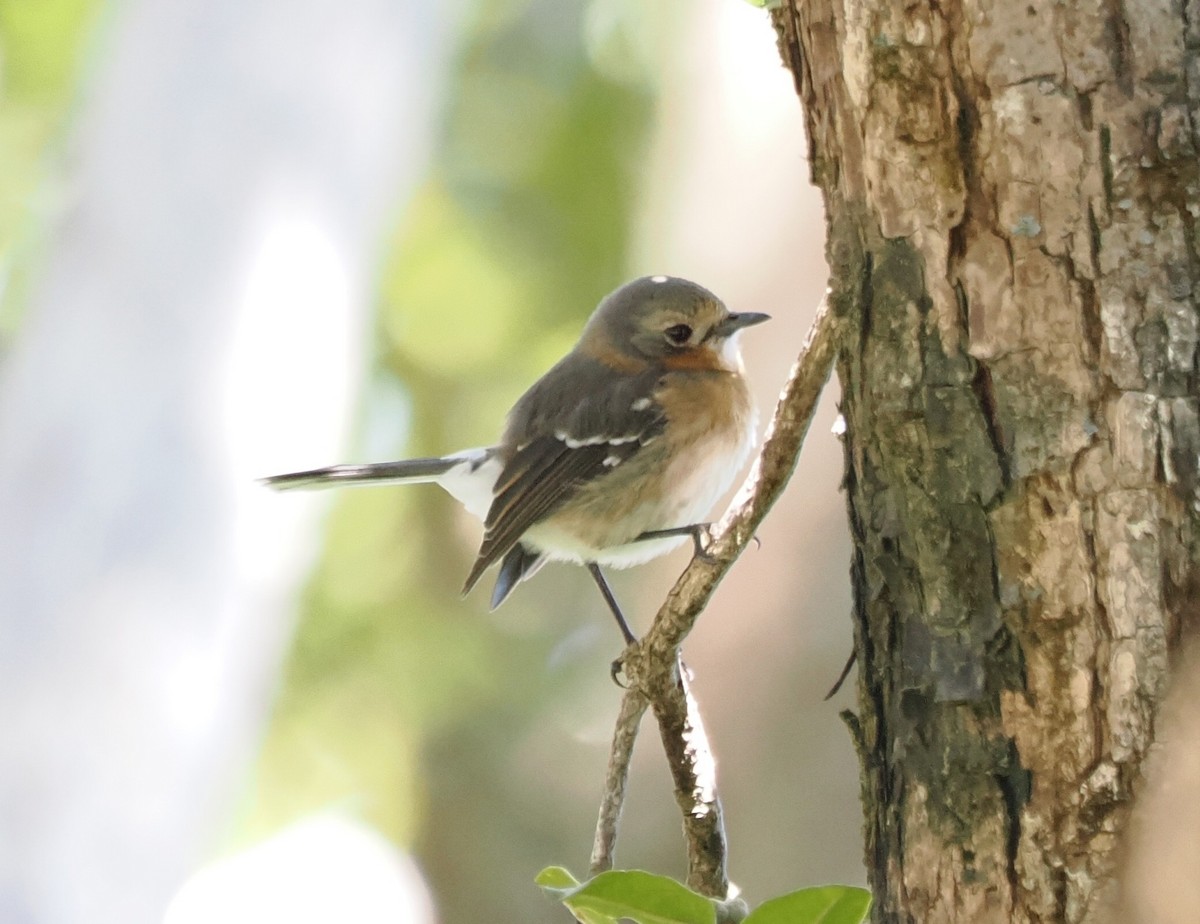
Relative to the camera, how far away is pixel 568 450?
156 inches

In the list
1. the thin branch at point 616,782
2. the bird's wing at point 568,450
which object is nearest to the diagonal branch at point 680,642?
the thin branch at point 616,782

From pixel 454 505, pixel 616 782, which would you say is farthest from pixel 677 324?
pixel 454 505

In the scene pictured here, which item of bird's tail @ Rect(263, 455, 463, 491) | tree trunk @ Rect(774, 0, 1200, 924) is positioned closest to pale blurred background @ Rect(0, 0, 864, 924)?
bird's tail @ Rect(263, 455, 463, 491)

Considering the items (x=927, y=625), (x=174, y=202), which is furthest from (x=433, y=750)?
(x=927, y=625)

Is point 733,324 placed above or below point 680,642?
above

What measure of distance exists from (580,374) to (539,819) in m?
2.72

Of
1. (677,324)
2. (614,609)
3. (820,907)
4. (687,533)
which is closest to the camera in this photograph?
(820,907)

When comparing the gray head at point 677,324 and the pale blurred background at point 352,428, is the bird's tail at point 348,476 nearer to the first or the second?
the pale blurred background at point 352,428

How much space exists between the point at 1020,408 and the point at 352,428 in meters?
3.73

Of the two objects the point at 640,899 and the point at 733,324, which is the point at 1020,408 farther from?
the point at 733,324

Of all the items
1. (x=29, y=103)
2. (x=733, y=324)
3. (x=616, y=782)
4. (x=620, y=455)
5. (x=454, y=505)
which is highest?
(x=29, y=103)

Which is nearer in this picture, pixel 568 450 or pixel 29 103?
pixel 568 450

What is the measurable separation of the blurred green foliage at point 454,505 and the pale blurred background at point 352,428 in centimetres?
2

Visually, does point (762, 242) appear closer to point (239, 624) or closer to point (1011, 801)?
point (239, 624)
